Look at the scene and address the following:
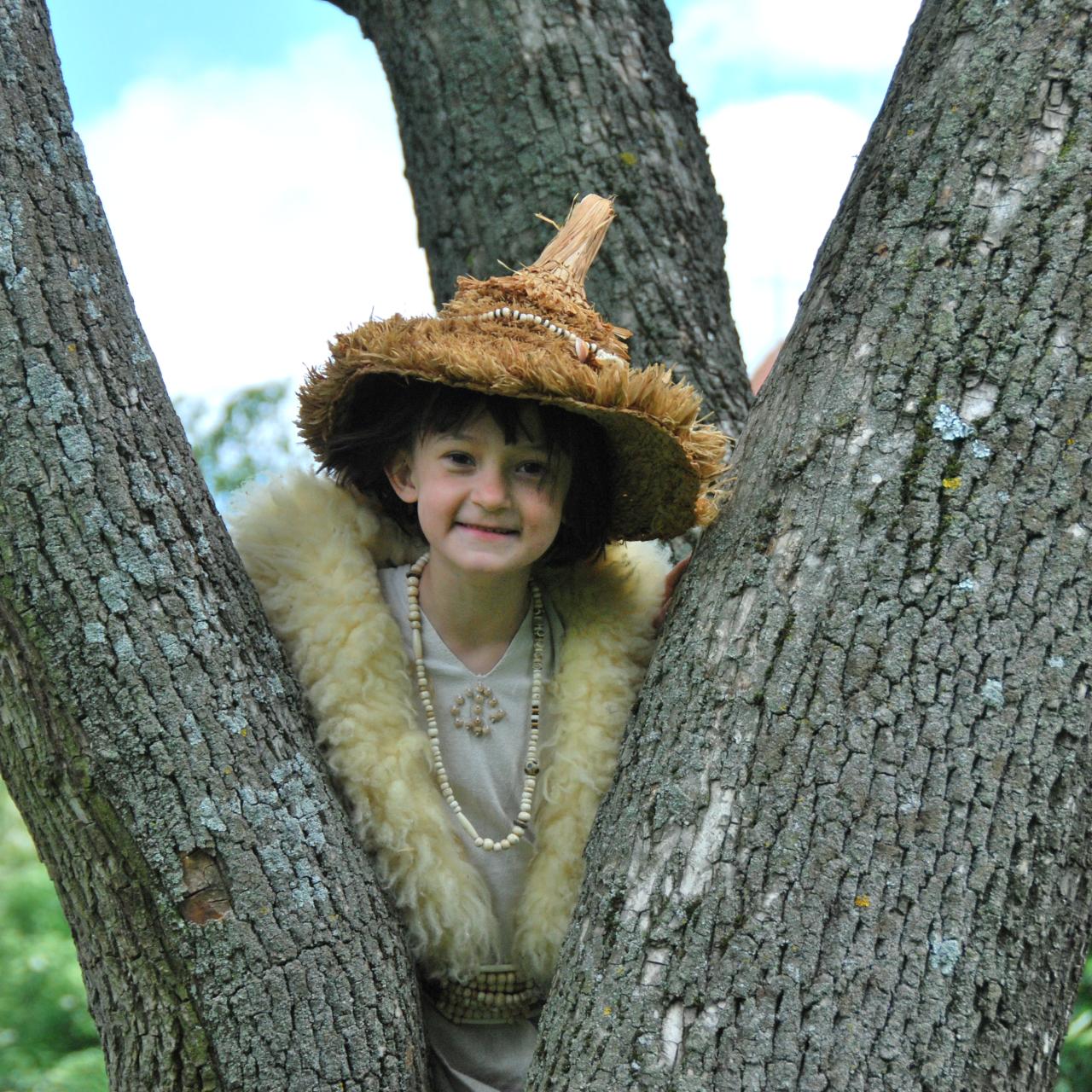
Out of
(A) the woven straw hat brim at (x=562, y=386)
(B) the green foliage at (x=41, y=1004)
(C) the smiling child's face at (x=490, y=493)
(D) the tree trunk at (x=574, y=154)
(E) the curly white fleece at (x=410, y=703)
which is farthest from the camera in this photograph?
(B) the green foliage at (x=41, y=1004)

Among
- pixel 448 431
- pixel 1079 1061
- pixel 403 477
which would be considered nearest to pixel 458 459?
pixel 448 431

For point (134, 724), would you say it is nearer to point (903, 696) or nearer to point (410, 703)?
point (410, 703)

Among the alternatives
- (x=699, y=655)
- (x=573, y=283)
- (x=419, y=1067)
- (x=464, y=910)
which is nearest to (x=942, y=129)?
(x=573, y=283)

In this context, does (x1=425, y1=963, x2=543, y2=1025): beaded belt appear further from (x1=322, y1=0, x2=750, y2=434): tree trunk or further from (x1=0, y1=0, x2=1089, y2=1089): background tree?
(x1=322, y1=0, x2=750, y2=434): tree trunk

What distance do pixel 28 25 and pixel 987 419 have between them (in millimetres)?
1567

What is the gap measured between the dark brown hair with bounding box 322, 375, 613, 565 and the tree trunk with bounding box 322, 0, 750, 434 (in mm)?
570

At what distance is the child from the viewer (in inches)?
85.1

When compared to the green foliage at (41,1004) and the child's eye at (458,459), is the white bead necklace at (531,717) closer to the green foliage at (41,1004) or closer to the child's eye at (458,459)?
the child's eye at (458,459)

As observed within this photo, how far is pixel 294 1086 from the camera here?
5.88 feet

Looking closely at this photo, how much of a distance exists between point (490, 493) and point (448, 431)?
0.15m

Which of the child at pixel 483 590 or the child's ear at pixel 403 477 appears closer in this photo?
the child at pixel 483 590

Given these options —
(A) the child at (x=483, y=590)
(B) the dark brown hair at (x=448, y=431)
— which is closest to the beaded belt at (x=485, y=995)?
(A) the child at (x=483, y=590)

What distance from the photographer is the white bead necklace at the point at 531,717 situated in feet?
7.86

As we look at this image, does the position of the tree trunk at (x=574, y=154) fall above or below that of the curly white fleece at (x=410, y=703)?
above
